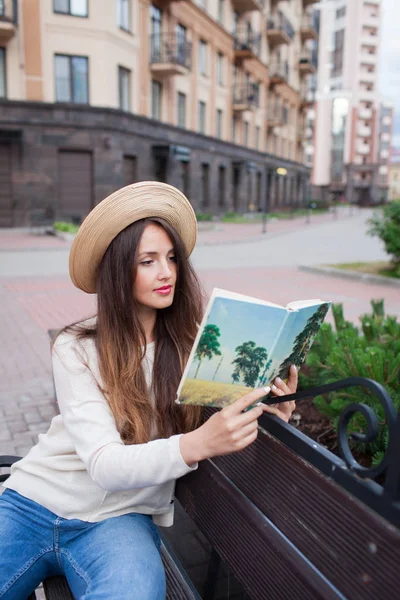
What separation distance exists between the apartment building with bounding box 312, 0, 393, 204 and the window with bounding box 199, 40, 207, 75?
5782 cm

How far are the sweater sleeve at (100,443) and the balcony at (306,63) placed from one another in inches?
2180

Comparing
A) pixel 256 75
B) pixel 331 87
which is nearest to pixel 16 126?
pixel 256 75

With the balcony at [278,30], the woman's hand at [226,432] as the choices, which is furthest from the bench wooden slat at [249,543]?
the balcony at [278,30]

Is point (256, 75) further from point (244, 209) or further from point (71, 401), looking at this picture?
point (71, 401)

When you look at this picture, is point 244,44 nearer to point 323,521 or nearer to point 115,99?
point 115,99

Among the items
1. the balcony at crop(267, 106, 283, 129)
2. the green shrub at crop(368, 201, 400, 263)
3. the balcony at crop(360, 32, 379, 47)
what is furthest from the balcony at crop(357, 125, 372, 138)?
the green shrub at crop(368, 201, 400, 263)

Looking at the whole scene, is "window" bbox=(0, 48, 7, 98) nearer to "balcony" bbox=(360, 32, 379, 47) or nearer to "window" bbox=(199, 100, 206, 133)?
"window" bbox=(199, 100, 206, 133)

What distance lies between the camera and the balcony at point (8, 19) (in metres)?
20.8

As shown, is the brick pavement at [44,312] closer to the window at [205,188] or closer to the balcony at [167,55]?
the balcony at [167,55]

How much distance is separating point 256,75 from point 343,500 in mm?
43675

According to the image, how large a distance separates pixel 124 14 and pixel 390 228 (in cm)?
1790

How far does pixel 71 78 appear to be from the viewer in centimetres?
2284

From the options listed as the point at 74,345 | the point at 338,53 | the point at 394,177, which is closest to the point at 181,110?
the point at 74,345

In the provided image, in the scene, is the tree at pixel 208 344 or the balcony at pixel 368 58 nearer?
the tree at pixel 208 344
